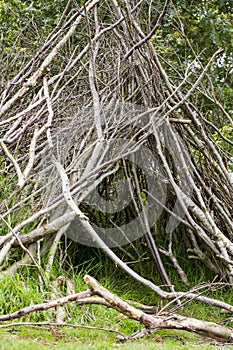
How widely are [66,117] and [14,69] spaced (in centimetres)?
142

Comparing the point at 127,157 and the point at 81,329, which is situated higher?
the point at 127,157

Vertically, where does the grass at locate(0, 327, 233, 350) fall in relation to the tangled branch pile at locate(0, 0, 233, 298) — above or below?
below

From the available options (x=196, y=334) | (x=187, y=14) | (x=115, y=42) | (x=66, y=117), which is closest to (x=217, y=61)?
(x=187, y=14)

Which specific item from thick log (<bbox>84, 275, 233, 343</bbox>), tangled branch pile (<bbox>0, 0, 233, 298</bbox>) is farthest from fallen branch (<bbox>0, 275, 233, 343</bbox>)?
tangled branch pile (<bbox>0, 0, 233, 298</bbox>)

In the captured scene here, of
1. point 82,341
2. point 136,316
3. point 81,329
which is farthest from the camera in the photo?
point 81,329

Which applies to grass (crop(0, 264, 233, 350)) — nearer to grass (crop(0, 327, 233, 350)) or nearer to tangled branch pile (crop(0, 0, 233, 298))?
grass (crop(0, 327, 233, 350))

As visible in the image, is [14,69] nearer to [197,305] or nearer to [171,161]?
[171,161]

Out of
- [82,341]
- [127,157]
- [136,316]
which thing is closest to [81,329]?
[82,341]

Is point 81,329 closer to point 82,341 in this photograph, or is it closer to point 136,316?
point 82,341

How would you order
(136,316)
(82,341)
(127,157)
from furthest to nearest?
(127,157), (82,341), (136,316)

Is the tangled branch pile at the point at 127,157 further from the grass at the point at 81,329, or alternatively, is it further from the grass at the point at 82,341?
the grass at the point at 82,341

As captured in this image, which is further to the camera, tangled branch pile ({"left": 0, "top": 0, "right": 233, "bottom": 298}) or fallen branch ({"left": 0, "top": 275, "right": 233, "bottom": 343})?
tangled branch pile ({"left": 0, "top": 0, "right": 233, "bottom": 298})

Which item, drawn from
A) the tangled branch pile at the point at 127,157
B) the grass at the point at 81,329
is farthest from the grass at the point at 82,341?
the tangled branch pile at the point at 127,157

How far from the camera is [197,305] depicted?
12.5 ft
